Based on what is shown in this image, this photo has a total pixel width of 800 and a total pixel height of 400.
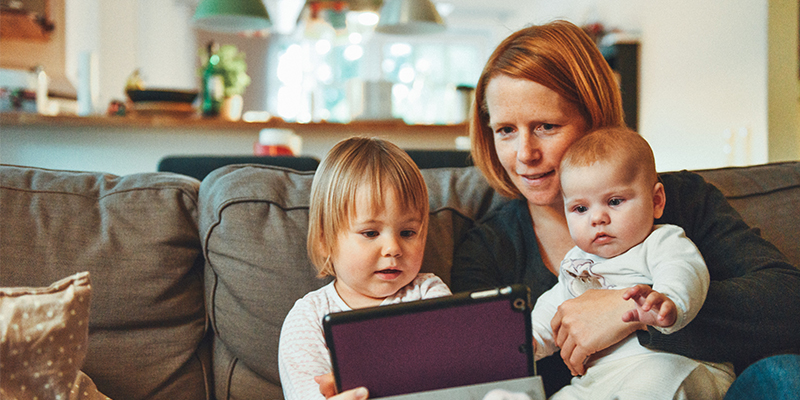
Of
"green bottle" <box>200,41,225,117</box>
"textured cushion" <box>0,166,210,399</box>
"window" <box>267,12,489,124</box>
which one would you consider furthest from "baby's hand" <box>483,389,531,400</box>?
"window" <box>267,12,489,124</box>

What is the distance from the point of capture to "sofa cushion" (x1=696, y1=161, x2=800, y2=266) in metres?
1.25

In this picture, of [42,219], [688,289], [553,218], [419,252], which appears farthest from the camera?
[553,218]

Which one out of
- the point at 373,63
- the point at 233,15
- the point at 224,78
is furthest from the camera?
the point at 373,63

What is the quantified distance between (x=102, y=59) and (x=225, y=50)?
8.17ft

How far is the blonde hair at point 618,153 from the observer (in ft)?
3.11

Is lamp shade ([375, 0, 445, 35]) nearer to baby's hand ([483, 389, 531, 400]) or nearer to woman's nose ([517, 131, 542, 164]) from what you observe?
woman's nose ([517, 131, 542, 164])

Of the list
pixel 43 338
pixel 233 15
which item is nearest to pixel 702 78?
pixel 233 15

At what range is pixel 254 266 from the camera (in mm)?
1143

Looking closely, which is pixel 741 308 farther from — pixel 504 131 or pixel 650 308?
pixel 504 131

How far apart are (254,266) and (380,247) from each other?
31cm

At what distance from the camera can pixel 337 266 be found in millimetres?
1029

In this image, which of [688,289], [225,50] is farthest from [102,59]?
[688,289]

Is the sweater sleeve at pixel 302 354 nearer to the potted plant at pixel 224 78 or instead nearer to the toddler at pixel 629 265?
the toddler at pixel 629 265

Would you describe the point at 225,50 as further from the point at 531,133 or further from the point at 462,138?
the point at 531,133
